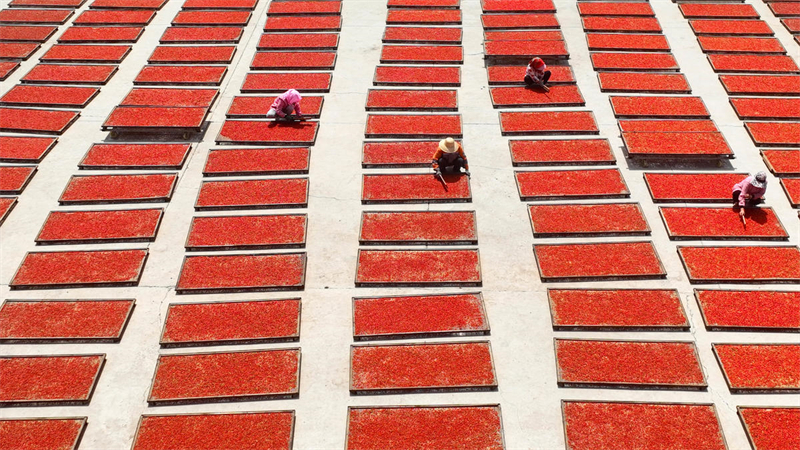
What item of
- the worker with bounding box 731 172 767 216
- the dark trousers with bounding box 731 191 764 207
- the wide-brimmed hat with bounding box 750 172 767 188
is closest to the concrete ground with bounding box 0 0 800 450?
the dark trousers with bounding box 731 191 764 207

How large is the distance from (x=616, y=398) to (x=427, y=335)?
3.40 meters

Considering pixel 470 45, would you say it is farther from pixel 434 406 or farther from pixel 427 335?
pixel 434 406

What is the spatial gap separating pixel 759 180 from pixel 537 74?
6.86m

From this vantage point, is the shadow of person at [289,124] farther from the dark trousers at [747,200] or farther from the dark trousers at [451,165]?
the dark trousers at [747,200]

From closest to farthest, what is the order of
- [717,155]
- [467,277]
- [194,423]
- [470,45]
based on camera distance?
[194,423] < [467,277] < [717,155] < [470,45]

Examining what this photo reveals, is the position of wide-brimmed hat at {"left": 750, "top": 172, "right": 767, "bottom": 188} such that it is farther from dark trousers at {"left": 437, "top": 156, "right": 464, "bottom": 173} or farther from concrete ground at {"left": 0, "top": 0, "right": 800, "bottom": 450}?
dark trousers at {"left": 437, "top": 156, "right": 464, "bottom": 173}

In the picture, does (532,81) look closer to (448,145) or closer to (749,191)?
(448,145)

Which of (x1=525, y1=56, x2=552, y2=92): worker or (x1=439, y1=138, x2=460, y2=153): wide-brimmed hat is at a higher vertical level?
(x1=525, y1=56, x2=552, y2=92): worker

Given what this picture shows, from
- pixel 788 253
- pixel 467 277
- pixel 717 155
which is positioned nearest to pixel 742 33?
pixel 717 155

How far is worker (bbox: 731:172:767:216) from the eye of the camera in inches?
478

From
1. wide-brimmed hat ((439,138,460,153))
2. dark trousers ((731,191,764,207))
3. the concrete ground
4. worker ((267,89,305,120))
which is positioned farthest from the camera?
worker ((267,89,305,120))

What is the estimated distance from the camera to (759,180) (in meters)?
12.1

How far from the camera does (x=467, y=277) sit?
1155cm

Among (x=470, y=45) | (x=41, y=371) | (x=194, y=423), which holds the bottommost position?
(x=194, y=423)
